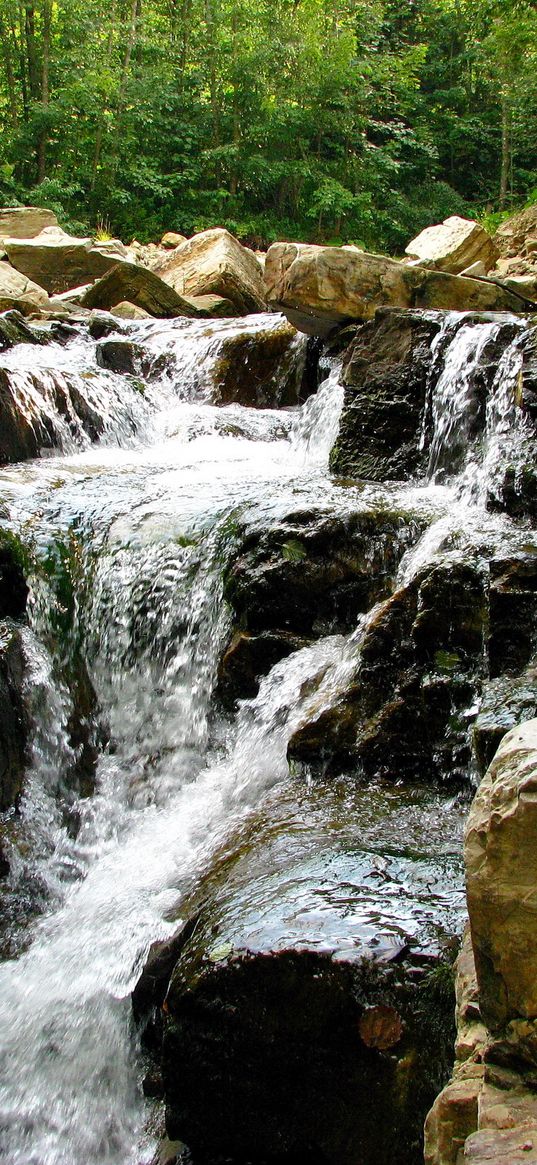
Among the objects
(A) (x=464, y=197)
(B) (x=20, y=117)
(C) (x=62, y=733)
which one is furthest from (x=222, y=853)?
(A) (x=464, y=197)

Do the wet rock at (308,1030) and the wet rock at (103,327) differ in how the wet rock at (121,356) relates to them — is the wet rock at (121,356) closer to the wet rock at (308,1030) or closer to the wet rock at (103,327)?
the wet rock at (103,327)

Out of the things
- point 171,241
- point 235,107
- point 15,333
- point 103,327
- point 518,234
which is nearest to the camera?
point 15,333

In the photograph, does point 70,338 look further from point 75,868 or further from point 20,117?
point 20,117

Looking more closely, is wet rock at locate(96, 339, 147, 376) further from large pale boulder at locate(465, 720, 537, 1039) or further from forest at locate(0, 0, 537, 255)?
forest at locate(0, 0, 537, 255)

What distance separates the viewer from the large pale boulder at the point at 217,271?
12.8 m

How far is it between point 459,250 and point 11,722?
995 cm

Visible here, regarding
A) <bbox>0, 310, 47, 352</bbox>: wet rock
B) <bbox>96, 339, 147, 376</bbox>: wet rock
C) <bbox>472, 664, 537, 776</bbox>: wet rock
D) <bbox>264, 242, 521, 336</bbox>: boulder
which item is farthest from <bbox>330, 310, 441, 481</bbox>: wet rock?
<bbox>0, 310, 47, 352</bbox>: wet rock

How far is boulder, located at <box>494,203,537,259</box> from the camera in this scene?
46.1 feet

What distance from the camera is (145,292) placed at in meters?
12.0

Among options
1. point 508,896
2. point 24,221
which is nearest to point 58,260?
point 24,221

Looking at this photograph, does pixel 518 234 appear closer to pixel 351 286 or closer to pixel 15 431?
pixel 351 286

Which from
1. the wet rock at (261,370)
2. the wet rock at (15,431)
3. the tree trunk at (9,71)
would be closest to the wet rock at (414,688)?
the wet rock at (15,431)

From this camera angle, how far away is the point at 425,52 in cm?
2092

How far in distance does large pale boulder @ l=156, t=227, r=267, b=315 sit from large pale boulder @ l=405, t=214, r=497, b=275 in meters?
2.43
